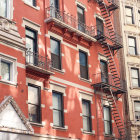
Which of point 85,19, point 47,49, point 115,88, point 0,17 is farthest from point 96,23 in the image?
point 0,17

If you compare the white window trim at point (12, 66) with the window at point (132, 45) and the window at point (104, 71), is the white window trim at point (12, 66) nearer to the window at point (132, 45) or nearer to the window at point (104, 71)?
the window at point (104, 71)

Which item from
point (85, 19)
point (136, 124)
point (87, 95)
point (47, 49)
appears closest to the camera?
point (47, 49)

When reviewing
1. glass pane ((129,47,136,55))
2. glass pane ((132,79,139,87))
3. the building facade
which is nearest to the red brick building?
the building facade

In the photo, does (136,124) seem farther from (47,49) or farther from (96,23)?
(47,49)

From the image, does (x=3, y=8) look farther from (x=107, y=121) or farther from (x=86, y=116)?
(x=107, y=121)

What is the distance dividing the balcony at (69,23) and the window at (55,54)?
129 centimetres

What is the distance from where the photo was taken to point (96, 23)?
30812 mm

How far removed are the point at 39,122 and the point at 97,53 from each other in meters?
9.75

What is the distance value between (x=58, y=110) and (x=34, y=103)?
2.34 metres

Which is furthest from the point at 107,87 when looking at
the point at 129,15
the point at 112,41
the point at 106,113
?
Result: the point at 129,15

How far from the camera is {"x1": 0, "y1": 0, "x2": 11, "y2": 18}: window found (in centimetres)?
2061

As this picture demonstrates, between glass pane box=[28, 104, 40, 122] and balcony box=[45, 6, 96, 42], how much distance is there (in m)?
6.35

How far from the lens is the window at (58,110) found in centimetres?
2332

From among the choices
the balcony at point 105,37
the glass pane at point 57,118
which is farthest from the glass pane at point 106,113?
the glass pane at point 57,118
